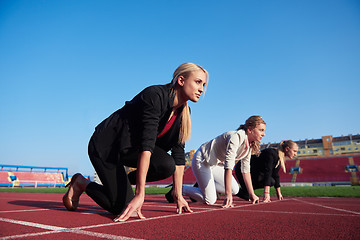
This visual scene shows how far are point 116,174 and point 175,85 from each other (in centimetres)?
115

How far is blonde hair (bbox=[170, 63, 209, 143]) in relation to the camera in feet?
8.53

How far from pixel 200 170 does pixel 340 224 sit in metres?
2.98

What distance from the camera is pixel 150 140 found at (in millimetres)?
2236

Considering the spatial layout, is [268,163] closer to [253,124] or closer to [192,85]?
[253,124]

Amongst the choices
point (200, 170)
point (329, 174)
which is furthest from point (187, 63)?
point (329, 174)

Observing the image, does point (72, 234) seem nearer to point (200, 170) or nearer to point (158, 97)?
point (158, 97)

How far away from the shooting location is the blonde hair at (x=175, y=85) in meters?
2.60

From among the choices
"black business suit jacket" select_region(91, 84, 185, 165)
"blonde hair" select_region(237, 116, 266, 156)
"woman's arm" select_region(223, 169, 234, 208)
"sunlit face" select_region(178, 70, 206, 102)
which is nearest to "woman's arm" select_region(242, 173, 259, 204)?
"blonde hair" select_region(237, 116, 266, 156)

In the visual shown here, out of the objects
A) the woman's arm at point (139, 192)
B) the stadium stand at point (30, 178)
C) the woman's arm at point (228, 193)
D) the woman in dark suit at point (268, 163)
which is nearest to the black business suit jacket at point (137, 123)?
the woman's arm at point (139, 192)

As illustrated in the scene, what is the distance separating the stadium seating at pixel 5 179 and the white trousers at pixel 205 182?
99.7 ft

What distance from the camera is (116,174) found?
2.70m

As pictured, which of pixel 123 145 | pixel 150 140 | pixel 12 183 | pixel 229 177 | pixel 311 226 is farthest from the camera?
pixel 12 183

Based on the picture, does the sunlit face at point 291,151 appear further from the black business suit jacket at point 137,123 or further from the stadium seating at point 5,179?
the stadium seating at point 5,179

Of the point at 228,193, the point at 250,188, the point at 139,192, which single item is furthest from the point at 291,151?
the point at 139,192
